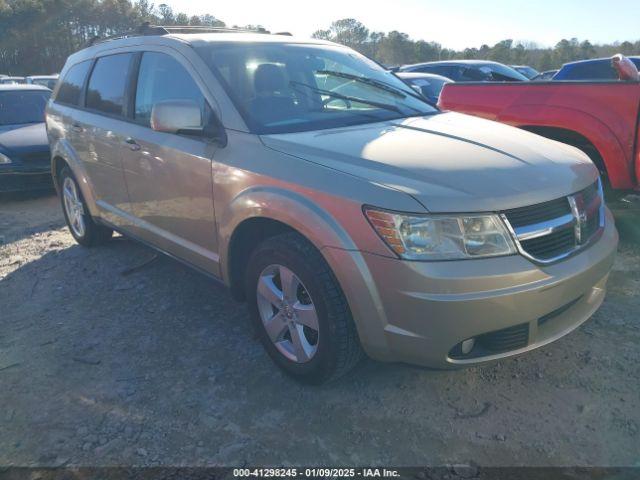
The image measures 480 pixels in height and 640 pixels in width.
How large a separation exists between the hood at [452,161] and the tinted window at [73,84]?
9.33 feet

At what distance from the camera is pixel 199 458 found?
2.45 meters

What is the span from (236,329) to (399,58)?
52298 millimetres

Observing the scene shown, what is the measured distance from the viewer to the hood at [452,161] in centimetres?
235

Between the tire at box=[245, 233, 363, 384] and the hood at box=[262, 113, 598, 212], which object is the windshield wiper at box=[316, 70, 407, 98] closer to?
the hood at box=[262, 113, 598, 212]

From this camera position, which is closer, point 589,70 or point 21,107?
point 589,70

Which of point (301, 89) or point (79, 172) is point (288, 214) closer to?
point (301, 89)

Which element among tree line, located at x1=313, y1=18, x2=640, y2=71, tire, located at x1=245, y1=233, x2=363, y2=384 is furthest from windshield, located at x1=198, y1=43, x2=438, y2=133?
tree line, located at x1=313, y1=18, x2=640, y2=71

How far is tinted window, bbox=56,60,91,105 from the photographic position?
487 centimetres

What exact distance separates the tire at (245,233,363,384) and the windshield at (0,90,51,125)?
723cm

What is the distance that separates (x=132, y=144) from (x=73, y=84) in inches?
70.6

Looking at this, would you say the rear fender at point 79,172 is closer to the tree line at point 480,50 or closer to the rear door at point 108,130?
the rear door at point 108,130

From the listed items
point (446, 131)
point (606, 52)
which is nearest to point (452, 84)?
point (446, 131)

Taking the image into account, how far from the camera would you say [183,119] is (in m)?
3.07

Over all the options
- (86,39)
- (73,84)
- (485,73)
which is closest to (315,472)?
(73,84)
